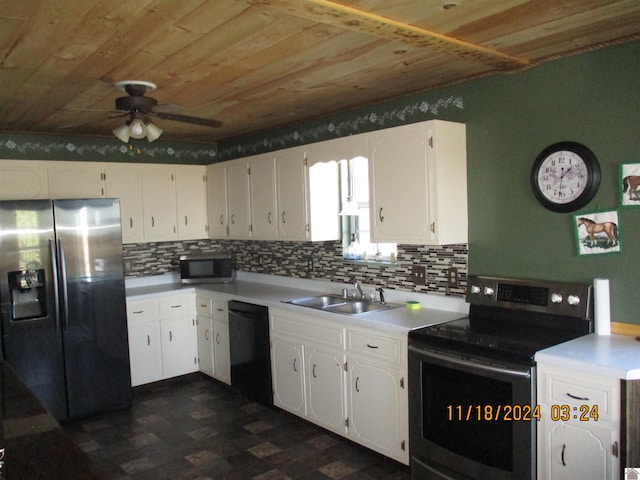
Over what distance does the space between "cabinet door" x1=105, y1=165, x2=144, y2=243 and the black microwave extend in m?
0.50

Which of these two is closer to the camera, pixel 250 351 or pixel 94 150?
Result: pixel 250 351

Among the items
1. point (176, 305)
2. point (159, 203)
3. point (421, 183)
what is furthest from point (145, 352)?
point (421, 183)

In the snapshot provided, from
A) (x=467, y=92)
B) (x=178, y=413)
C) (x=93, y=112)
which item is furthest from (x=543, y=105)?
(x=178, y=413)

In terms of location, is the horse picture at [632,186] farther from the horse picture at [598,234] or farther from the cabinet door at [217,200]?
the cabinet door at [217,200]

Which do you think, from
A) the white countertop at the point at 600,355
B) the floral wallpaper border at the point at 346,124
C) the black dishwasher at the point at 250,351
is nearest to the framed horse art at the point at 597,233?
the white countertop at the point at 600,355

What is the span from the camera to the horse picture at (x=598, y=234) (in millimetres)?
2612

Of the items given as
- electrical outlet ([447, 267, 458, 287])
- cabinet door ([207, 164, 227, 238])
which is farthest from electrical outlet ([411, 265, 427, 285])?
cabinet door ([207, 164, 227, 238])

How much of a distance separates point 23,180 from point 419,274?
3.18 meters

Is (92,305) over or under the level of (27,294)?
under

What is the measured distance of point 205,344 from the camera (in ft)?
15.7

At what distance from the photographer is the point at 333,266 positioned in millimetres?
4230

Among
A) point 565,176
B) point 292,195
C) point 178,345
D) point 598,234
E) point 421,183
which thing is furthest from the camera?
point 178,345

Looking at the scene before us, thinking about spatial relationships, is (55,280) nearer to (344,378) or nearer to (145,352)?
(145,352)

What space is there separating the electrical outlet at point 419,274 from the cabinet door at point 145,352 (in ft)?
7.81
